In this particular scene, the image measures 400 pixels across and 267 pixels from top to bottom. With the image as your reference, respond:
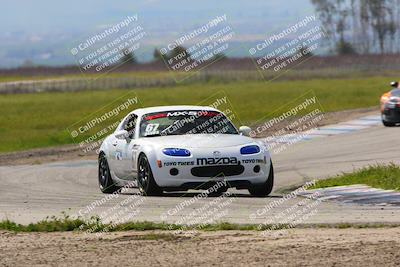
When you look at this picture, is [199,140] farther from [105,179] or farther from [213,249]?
[213,249]

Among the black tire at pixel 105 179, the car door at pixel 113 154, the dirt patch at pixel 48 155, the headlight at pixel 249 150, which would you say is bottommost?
the dirt patch at pixel 48 155

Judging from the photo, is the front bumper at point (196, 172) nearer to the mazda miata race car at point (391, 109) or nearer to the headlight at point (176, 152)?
the headlight at point (176, 152)

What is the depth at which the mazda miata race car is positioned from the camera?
30641 millimetres

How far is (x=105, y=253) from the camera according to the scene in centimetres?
1029

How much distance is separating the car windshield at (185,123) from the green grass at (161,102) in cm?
1618

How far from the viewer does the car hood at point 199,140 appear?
52.8ft

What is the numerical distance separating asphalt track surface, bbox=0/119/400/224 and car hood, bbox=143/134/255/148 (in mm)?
720

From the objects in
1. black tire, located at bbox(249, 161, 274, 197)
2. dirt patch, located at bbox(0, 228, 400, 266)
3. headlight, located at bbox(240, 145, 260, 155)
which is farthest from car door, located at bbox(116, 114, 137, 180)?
dirt patch, located at bbox(0, 228, 400, 266)

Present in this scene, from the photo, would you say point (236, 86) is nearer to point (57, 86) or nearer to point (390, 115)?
point (57, 86)

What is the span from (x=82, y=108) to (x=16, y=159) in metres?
28.8

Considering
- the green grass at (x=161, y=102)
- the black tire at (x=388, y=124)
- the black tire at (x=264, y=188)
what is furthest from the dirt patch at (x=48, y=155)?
the black tire at (x=264, y=188)

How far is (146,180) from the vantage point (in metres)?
16.2

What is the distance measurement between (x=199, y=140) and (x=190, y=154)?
38 cm

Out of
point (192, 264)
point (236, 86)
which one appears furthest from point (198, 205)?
point (236, 86)
